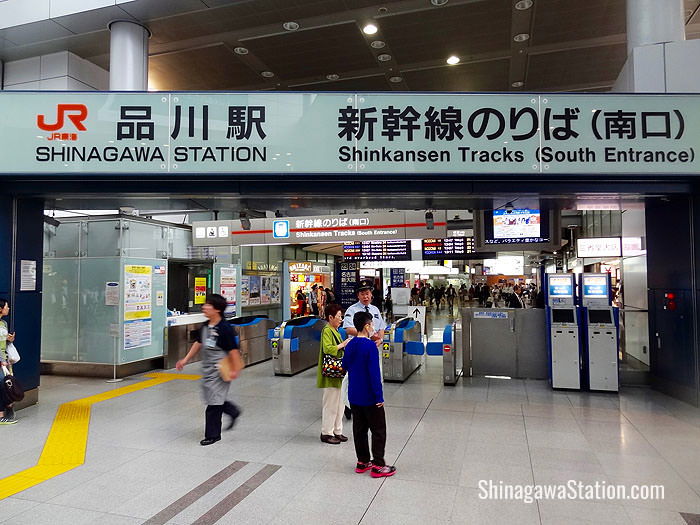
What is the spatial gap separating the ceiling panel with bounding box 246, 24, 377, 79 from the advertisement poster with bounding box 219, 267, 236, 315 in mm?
5293

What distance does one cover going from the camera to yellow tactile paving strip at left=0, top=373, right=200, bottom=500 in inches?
161

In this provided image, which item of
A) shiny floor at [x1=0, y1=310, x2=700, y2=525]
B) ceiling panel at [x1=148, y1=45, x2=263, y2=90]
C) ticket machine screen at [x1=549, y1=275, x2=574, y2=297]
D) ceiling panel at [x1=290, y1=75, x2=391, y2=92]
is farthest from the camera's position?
ceiling panel at [x1=290, y1=75, x2=391, y2=92]

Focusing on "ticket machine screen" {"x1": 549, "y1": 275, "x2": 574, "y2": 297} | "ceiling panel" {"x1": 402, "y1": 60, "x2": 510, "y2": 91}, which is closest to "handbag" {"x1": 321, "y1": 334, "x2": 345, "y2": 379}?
"ticket machine screen" {"x1": 549, "y1": 275, "x2": 574, "y2": 297}

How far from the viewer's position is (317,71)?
11.7 m

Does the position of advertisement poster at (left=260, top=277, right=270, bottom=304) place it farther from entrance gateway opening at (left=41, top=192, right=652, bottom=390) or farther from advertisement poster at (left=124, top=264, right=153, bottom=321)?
advertisement poster at (left=124, top=264, right=153, bottom=321)

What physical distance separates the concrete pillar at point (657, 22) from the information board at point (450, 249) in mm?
7933

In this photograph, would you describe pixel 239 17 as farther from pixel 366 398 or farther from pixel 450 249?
pixel 450 249

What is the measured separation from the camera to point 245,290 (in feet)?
46.7

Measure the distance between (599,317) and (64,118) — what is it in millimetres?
8026

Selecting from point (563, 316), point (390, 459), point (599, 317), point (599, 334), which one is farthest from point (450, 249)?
point (390, 459)

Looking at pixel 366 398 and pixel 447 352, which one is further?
pixel 447 352

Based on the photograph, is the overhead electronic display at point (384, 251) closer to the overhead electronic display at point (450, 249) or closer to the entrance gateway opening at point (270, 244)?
the overhead electronic display at point (450, 249)

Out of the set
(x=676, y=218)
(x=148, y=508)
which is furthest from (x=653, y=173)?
(x=148, y=508)

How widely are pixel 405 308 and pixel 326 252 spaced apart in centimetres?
659
